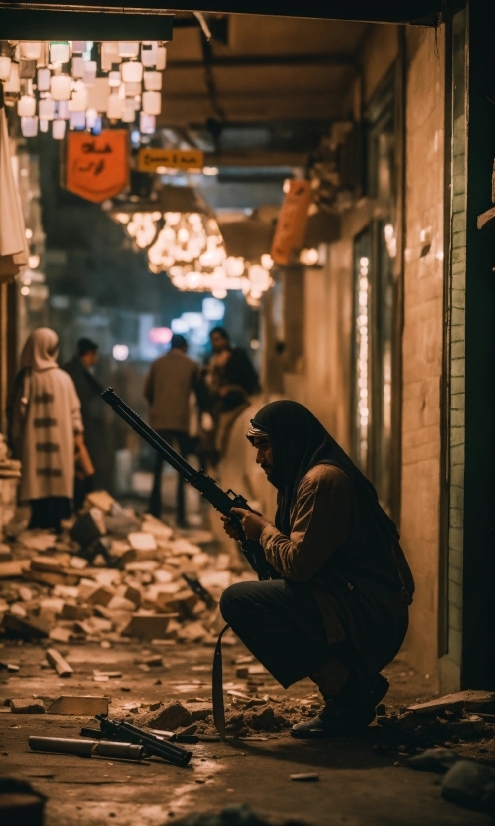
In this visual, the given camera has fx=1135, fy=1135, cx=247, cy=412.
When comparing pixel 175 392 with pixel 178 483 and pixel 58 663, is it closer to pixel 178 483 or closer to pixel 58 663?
pixel 178 483

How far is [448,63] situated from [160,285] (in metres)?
38.9

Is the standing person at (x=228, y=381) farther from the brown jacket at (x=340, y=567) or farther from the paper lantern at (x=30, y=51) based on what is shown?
the brown jacket at (x=340, y=567)

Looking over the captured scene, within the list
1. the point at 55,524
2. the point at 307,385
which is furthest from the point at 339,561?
the point at 307,385

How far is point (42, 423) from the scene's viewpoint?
11.2 metres

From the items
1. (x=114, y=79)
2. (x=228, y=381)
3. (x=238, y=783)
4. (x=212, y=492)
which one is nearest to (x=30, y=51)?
(x=114, y=79)

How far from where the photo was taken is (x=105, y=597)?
32.4ft

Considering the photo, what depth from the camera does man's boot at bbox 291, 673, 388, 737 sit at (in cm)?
556

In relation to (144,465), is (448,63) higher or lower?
higher

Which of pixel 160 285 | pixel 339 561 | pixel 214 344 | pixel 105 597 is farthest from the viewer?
pixel 160 285

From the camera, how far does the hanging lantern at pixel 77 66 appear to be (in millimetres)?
8570

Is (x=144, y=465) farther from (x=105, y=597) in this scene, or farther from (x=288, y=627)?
(x=288, y=627)

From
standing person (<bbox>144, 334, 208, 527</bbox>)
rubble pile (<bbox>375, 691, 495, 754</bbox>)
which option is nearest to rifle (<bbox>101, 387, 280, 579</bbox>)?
rubble pile (<bbox>375, 691, 495, 754</bbox>)

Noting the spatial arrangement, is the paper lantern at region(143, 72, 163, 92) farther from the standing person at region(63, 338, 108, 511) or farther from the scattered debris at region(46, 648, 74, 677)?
the standing person at region(63, 338, 108, 511)

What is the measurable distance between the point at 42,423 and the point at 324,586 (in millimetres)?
6317
